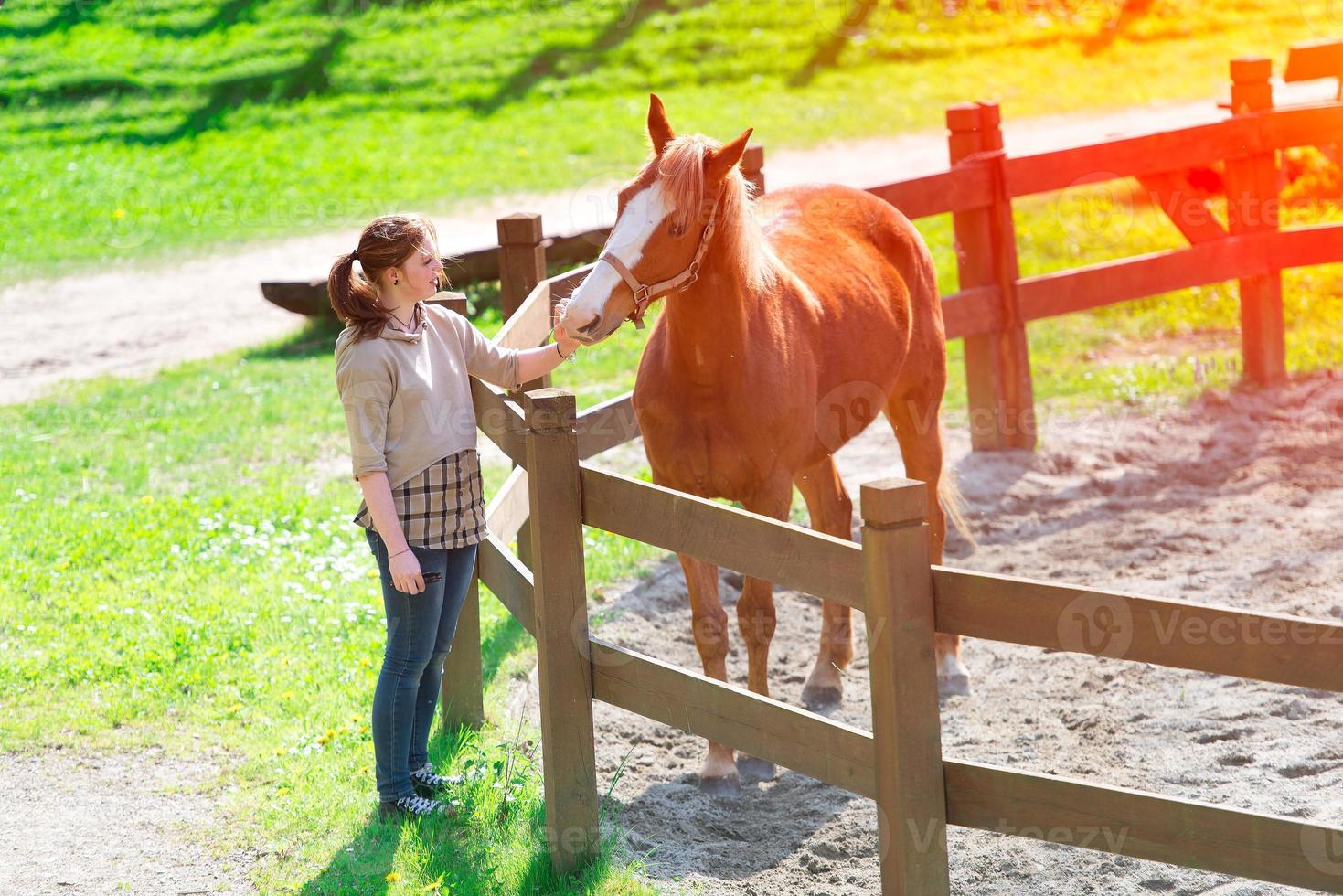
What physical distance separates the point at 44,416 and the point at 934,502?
6330 millimetres

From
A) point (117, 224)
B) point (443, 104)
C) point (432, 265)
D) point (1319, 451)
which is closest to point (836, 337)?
point (432, 265)

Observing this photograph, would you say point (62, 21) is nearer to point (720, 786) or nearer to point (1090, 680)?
point (720, 786)

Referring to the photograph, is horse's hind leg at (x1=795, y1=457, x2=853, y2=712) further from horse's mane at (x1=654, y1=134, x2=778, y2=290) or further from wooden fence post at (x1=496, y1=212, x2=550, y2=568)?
wooden fence post at (x1=496, y1=212, x2=550, y2=568)

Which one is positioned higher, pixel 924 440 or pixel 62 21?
pixel 62 21

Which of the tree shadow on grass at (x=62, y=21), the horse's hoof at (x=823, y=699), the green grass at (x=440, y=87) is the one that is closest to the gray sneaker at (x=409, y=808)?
the horse's hoof at (x=823, y=699)

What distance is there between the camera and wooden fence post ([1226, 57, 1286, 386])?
7.94 m

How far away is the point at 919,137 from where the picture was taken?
15805mm

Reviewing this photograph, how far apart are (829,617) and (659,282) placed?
172 centimetres

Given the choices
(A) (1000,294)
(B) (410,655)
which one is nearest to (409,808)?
(B) (410,655)

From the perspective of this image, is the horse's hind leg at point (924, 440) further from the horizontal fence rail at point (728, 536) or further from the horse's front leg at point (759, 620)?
the horizontal fence rail at point (728, 536)

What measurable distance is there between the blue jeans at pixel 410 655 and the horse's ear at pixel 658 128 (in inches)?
54.2

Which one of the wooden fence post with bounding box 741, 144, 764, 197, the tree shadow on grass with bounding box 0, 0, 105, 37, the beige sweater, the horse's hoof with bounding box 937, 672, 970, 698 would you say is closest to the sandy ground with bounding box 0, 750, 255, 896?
the beige sweater

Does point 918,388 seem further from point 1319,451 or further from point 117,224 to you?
point 117,224

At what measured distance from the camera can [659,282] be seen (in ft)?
12.6
